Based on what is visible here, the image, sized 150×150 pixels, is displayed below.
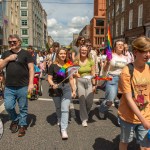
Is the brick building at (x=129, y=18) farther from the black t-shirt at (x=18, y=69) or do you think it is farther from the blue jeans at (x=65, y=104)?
the black t-shirt at (x=18, y=69)

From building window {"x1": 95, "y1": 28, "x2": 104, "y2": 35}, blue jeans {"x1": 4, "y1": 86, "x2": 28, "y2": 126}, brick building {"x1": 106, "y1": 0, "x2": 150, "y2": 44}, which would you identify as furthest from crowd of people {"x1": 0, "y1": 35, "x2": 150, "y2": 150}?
building window {"x1": 95, "y1": 28, "x2": 104, "y2": 35}

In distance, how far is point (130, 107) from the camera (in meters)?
2.53

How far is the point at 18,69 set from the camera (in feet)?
13.8

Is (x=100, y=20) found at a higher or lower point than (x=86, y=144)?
higher

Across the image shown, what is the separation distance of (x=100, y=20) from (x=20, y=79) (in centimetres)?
8085

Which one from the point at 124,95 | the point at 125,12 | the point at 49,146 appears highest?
the point at 125,12

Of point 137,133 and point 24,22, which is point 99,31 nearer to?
point 24,22

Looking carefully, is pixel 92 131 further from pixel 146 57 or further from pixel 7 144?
pixel 146 57

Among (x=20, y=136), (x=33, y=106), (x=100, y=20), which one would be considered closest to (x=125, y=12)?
(x=33, y=106)

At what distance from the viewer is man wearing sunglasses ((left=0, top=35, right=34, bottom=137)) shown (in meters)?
4.16

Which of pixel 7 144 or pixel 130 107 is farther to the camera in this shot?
pixel 7 144

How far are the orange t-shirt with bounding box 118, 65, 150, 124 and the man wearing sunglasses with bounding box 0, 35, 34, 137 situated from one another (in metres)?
2.07

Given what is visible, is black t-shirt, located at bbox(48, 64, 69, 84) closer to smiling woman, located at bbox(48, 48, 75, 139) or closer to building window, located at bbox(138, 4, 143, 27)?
smiling woman, located at bbox(48, 48, 75, 139)

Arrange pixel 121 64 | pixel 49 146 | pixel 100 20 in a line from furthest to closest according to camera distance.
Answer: pixel 100 20 < pixel 121 64 < pixel 49 146
